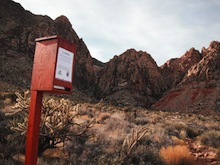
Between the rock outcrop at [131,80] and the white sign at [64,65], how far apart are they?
154 feet

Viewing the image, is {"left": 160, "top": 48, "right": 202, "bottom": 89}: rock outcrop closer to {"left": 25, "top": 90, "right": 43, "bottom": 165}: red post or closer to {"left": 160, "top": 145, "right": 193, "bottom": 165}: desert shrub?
{"left": 160, "top": 145, "right": 193, "bottom": 165}: desert shrub

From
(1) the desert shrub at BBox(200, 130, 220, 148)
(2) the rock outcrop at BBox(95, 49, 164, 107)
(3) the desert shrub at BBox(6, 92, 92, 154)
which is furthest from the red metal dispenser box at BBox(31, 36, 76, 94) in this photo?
(2) the rock outcrop at BBox(95, 49, 164, 107)

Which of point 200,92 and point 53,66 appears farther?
point 200,92

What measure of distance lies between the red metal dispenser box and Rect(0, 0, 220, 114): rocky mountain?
27.3 m

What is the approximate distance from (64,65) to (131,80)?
171 ft

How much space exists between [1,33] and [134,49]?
31.4 metres

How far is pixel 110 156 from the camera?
6773 mm

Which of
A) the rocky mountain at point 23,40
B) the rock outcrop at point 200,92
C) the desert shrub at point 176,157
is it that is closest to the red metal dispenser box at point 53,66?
the desert shrub at point 176,157

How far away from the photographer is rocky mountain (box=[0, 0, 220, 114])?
40.4m

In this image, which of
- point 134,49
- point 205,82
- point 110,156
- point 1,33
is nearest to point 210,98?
point 205,82

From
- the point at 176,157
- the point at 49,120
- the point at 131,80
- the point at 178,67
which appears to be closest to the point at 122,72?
the point at 131,80

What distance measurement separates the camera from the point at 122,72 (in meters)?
58.4

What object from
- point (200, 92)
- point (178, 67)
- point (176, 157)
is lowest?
point (176, 157)

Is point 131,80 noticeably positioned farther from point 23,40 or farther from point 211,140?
point 211,140
